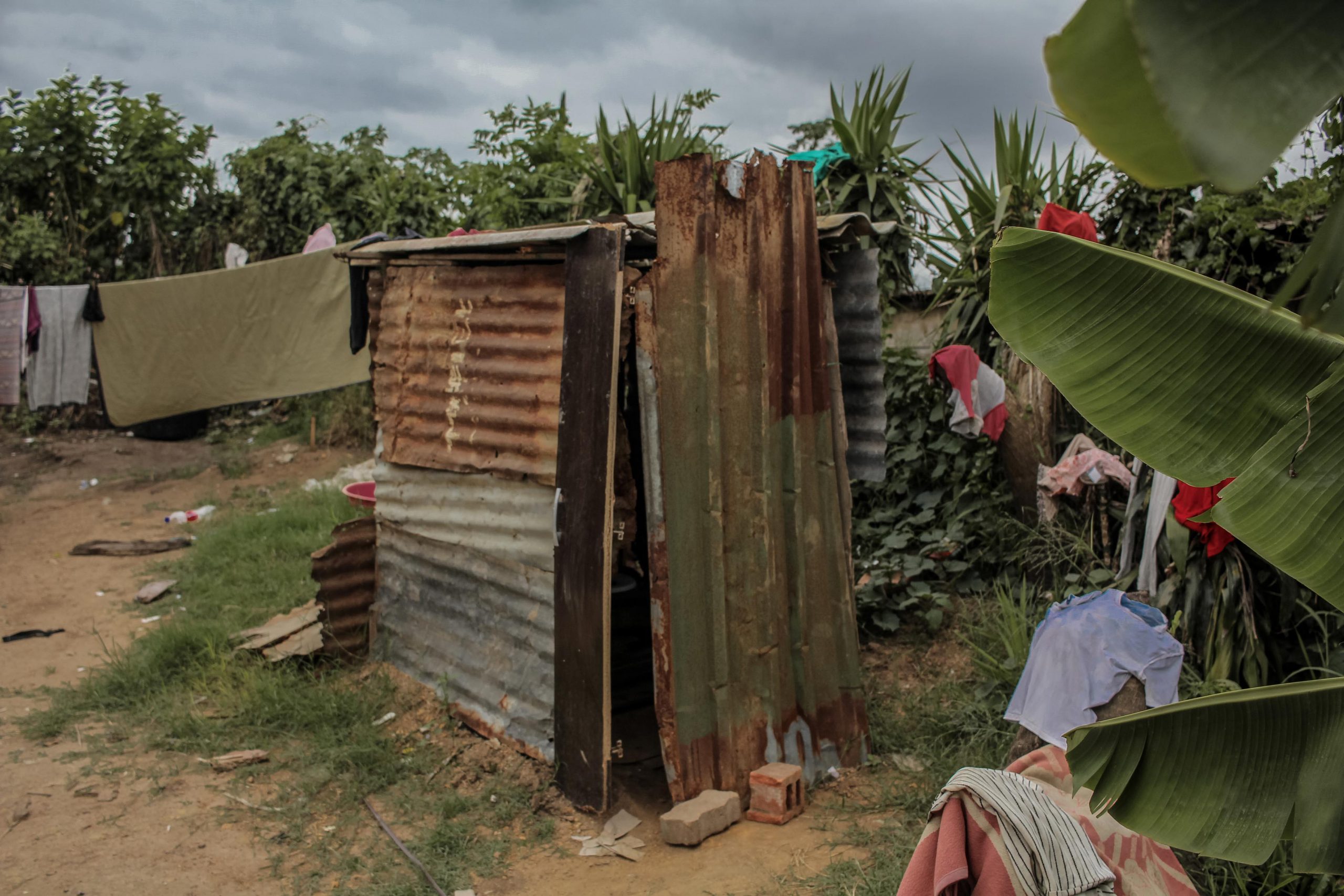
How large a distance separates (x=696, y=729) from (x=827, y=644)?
836mm

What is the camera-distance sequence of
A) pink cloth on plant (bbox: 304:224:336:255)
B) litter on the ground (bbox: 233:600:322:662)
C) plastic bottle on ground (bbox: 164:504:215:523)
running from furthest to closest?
pink cloth on plant (bbox: 304:224:336:255)
plastic bottle on ground (bbox: 164:504:215:523)
litter on the ground (bbox: 233:600:322:662)

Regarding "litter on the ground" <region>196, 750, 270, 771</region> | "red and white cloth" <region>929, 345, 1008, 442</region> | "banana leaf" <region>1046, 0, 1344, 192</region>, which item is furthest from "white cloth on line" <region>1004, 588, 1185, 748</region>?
"litter on the ground" <region>196, 750, 270, 771</region>

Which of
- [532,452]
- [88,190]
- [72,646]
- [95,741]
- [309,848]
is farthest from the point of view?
[88,190]

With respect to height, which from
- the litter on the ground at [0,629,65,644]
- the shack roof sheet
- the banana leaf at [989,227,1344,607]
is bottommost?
the litter on the ground at [0,629,65,644]

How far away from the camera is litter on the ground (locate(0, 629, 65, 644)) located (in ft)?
21.3

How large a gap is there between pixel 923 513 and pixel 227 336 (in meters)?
6.44

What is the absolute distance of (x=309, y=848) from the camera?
4004mm

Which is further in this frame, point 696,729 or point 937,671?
point 937,671

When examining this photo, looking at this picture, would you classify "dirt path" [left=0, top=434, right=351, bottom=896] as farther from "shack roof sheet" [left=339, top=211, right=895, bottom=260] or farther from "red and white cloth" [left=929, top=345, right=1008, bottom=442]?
"red and white cloth" [left=929, top=345, right=1008, bottom=442]

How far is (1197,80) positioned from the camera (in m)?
0.94

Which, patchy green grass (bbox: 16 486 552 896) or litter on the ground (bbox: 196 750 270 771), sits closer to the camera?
patchy green grass (bbox: 16 486 552 896)

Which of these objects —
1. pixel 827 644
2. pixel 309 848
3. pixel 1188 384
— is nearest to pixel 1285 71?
pixel 1188 384

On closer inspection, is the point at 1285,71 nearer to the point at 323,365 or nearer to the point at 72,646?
the point at 72,646

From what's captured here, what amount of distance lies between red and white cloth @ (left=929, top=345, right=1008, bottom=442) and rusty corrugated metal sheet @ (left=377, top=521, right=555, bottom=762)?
2.64 metres
